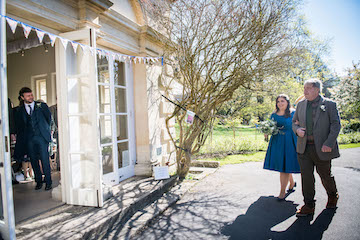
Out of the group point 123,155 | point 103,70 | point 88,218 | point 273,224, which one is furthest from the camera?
point 123,155

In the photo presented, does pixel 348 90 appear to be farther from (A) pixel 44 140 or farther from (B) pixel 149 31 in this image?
(A) pixel 44 140

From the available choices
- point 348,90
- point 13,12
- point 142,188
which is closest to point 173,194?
point 142,188

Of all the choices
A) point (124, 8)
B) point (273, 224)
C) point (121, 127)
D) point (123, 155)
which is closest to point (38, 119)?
point (121, 127)

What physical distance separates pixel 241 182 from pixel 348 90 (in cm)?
1365

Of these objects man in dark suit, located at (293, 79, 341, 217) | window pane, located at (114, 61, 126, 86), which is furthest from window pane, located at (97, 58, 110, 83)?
man in dark suit, located at (293, 79, 341, 217)

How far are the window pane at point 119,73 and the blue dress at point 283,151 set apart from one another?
307 centimetres

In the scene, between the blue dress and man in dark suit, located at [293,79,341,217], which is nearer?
man in dark suit, located at [293,79,341,217]

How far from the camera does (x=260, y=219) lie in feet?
10.8

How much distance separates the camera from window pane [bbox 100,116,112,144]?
14.5 ft

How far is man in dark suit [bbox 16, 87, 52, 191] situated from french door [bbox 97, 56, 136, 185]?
1.00 m

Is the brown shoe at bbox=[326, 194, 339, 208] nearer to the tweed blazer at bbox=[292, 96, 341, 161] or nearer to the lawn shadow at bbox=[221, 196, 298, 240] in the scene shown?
the lawn shadow at bbox=[221, 196, 298, 240]

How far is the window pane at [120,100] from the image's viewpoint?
16.0 ft

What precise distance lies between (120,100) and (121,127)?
0.56 meters

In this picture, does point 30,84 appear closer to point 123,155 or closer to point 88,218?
point 123,155
